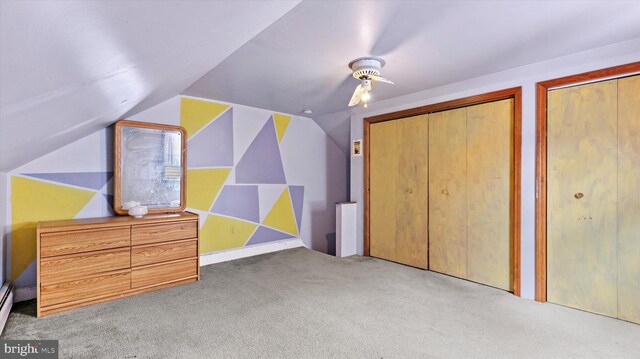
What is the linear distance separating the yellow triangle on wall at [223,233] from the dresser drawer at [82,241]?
1205 mm

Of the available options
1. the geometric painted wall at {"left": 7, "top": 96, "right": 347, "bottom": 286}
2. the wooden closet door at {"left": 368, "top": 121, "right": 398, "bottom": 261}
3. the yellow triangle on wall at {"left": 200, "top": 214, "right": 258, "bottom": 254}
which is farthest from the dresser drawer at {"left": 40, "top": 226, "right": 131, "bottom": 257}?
the wooden closet door at {"left": 368, "top": 121, "right": 398, "bottom": 261}

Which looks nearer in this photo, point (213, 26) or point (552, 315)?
point (213, 26)

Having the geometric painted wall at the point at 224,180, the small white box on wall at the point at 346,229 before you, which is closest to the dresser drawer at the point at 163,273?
the geometric painted wall at the point at 224,180

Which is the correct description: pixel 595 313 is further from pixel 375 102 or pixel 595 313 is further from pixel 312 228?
pixel 312 228

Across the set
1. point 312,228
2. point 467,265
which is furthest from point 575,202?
point 312,228

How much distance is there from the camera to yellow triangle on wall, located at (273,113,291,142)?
15.2 feet

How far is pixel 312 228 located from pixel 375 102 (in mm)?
2353

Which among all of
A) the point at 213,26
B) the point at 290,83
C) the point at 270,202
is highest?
the point at 290,83

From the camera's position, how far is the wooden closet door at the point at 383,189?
398 cm

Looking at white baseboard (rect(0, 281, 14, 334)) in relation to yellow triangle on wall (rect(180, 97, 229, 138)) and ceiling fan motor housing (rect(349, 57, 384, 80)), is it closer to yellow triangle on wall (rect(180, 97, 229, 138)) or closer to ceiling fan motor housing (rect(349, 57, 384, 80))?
yellow triangle on wall (rect(180, 97, 229, 138))

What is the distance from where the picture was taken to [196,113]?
12.5 feet

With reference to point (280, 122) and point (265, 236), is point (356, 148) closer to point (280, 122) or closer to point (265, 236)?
point (280, 122)

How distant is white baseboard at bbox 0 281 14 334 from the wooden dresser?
0.66ft

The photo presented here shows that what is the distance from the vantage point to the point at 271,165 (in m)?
4.59
